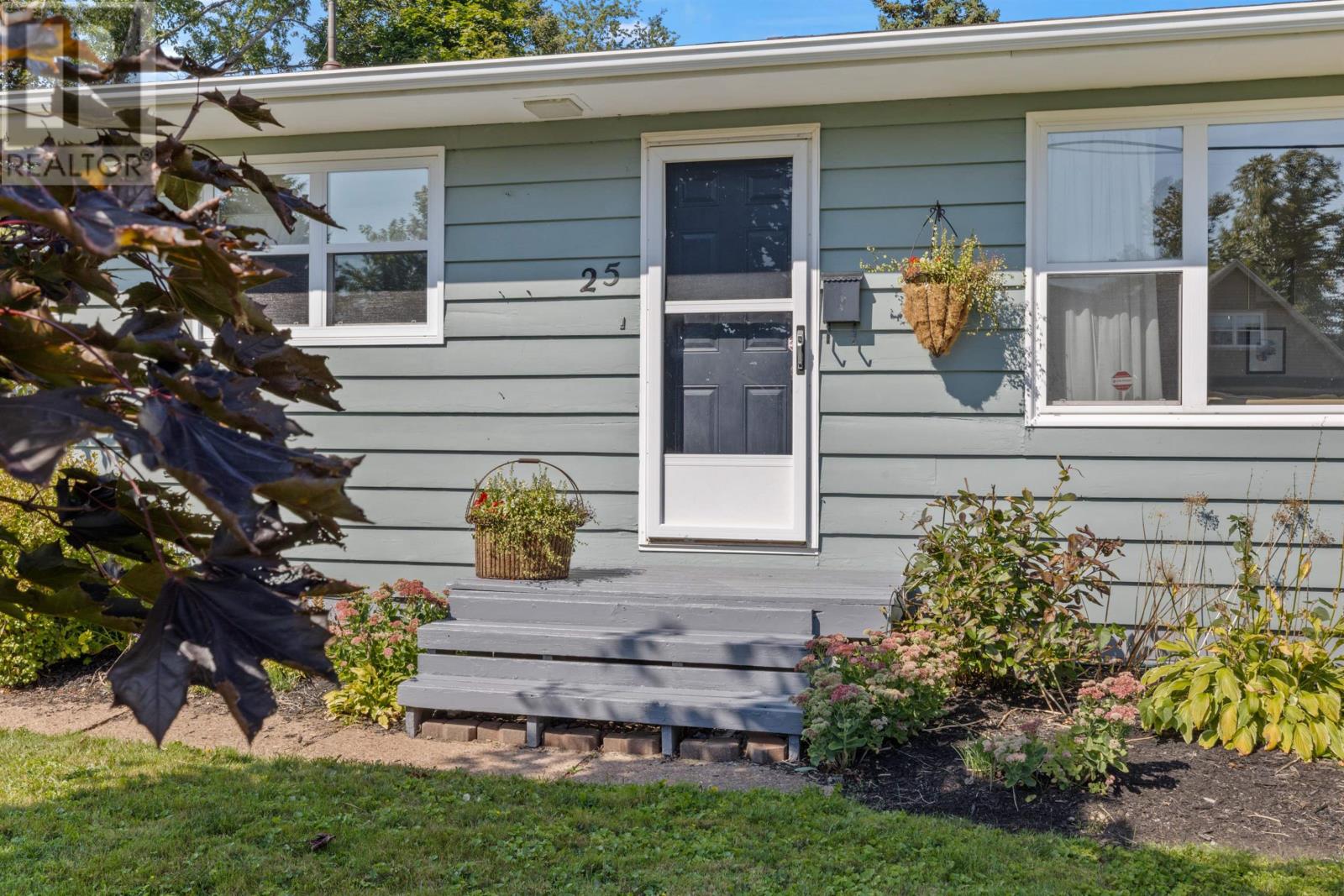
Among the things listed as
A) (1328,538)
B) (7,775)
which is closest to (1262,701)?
(1328,538)

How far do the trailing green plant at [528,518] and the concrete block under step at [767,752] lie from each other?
4.70ft

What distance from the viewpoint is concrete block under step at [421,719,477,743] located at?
452 cm

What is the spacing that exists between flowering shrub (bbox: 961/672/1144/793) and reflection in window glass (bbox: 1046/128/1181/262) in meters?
2.30

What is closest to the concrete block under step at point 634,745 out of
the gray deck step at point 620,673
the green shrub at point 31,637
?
the gray deck step at point 620,673

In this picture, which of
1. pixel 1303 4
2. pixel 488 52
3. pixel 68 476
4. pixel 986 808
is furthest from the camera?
pixel 488 52

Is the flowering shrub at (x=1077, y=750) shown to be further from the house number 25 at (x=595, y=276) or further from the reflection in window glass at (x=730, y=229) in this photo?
the house number 25 at (x=595, y=276)

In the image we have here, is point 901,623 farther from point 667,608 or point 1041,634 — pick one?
point 667,608

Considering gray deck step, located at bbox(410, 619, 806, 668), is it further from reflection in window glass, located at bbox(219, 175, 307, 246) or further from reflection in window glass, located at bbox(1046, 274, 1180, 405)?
reflection in window glass, located at bbox(219, 175, 307, 246)

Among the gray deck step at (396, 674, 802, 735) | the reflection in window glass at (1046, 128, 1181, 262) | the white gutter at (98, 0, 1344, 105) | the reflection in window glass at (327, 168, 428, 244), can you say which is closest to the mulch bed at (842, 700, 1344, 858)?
the gray deck step at (396, 674, 802, 735)

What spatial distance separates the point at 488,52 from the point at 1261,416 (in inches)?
662

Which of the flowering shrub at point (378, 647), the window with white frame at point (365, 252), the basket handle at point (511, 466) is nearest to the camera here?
the flowering shrub at point (378, 647)

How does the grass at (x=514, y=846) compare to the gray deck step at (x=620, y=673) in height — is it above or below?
below

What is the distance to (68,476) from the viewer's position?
1.59m

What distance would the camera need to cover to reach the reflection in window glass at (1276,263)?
491 cm
